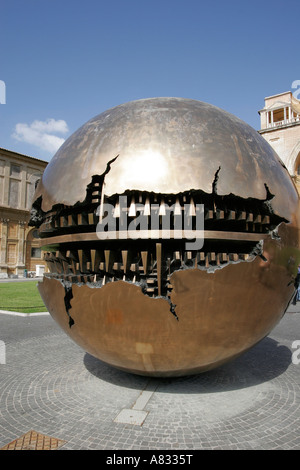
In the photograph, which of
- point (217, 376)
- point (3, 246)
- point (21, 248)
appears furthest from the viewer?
point (21, 248)

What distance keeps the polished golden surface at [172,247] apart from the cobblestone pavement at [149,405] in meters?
0.48

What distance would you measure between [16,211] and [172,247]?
39.2 metres

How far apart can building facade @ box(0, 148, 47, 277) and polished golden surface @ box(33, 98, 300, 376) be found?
118ft

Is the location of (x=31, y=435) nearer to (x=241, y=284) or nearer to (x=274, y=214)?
(x=241, y=284)

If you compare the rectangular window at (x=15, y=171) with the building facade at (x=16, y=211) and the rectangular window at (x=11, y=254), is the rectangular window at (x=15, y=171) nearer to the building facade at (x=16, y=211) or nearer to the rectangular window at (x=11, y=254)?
the building facade at (x=16, y=211)

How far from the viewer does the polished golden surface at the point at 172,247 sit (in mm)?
3469

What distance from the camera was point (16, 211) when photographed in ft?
128

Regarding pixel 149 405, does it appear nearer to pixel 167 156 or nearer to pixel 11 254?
pixel 167 156

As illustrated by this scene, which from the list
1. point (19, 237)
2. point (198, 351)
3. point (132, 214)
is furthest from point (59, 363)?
point (19, 237)

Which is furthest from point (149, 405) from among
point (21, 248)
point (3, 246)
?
point (21, 248)

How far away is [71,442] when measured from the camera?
124 inches

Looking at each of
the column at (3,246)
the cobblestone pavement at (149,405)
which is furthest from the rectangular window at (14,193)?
the cobblestone pavement at (149,405)

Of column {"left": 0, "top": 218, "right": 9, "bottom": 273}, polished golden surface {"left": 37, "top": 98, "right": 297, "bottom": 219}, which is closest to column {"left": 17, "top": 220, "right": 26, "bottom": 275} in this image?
column {"left": 0, "top": 218, "right": 9, "bottom": 273}

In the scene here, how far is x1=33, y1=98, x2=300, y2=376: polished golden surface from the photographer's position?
3469mm
